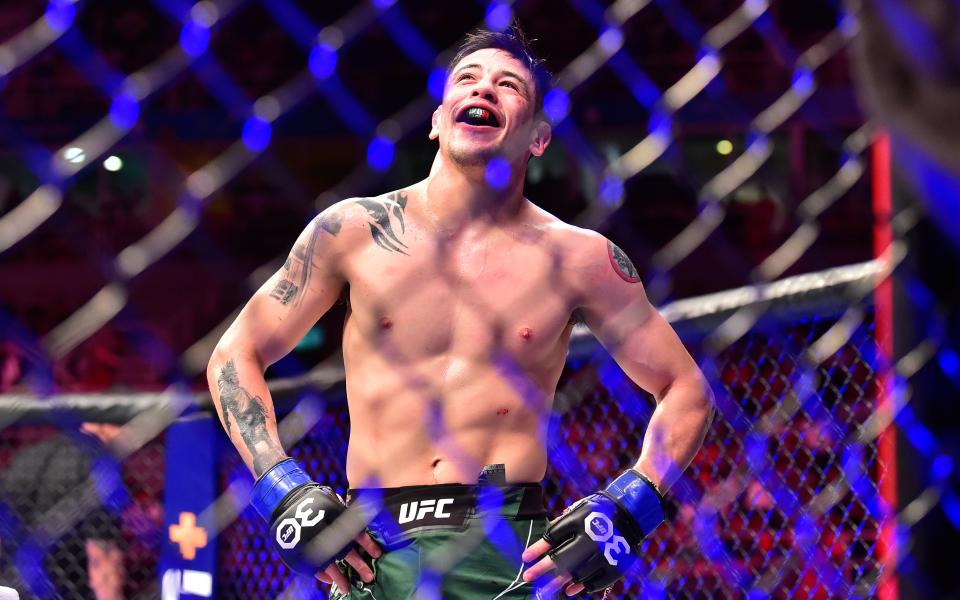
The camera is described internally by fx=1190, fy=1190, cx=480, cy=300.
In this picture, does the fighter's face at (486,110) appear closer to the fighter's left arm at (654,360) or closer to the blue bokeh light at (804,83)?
the fighter's left arm at (654,360)

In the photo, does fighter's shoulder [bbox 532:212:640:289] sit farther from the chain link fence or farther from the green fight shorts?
the green fight shorts

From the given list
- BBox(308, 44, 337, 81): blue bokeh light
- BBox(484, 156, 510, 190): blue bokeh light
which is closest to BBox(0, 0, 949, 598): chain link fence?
BBox(308, 44, 337, 81): blue bokeh light

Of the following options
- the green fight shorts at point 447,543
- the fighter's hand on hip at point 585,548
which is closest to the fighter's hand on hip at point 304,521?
the green fight shorts at point 447,543

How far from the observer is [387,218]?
1661mm

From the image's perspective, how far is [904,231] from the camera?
1.17 metres

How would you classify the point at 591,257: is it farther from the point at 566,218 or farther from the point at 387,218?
the point at 566,218

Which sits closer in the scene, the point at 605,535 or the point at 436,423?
the point at 605,535

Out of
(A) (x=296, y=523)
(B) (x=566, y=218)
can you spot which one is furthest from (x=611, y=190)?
(B) (x=566, y=218)

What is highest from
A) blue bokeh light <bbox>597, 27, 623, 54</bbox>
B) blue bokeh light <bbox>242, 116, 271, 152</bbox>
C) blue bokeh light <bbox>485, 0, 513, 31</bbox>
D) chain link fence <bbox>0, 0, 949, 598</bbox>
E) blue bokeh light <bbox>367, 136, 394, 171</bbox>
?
blue bokeh light <bbox>242, 116, 271, 152</bbox>

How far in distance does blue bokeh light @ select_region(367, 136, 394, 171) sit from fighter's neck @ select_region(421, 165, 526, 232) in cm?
72

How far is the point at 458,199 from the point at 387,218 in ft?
0.34

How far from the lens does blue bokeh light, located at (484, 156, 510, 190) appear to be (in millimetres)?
1705

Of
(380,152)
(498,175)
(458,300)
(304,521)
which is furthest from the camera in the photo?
(498,175)

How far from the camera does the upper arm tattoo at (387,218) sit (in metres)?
1.64
